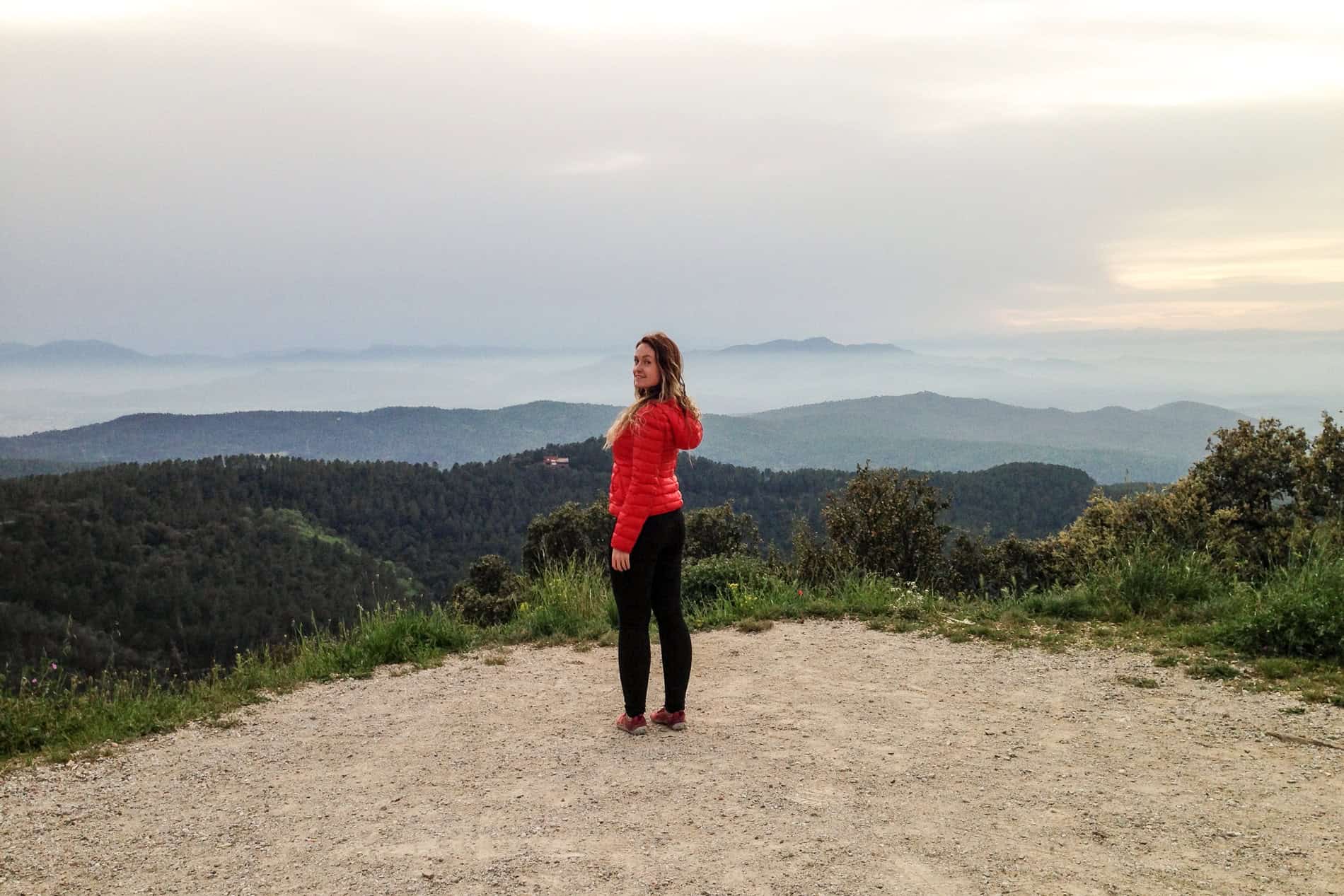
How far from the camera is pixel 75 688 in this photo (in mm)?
6594

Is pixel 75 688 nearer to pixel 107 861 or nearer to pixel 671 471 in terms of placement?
pixel 107 861

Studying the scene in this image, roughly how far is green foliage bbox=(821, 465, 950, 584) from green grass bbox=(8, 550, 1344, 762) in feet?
28.9

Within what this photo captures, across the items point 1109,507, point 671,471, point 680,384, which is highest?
point 680,384

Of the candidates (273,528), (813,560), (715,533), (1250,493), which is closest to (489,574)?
(715,533)

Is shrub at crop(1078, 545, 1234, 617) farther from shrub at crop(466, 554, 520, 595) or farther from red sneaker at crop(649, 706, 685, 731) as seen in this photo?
shrub at crop(466, 554, 520, 595)

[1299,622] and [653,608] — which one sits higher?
[653,608]

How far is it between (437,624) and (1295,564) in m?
7.54

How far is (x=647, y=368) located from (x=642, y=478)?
0.61 metres

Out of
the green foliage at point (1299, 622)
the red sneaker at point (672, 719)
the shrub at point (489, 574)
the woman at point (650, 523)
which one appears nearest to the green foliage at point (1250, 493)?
the green foliage at point (1299, 622)

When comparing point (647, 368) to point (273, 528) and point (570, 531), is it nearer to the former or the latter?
point (570, 531)

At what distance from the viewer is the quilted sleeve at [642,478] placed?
505cm

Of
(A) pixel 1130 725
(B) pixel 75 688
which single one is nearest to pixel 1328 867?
(A) pixel 1130 725

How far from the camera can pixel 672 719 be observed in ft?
18.1

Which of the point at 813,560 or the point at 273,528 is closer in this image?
the point at 813,560
